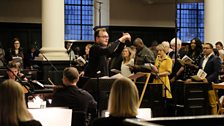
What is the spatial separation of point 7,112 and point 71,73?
85.1 inches

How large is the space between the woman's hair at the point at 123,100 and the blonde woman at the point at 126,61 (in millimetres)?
6653

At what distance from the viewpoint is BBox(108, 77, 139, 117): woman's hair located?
4555mm

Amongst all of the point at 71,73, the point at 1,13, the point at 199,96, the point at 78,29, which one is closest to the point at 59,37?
the point at 199,96

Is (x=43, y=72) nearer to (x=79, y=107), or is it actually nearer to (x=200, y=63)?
(x=200, y=63)

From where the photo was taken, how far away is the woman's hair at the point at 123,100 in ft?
14.9

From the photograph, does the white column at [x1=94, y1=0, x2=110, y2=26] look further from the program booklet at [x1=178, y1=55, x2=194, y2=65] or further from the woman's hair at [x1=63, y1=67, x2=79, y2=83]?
the woman's hair at [x1=63, y1=67, x2=79, y2=83]

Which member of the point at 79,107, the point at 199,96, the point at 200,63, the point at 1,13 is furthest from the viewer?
the point at 1,13

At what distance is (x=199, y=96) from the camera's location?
9906 millimetres

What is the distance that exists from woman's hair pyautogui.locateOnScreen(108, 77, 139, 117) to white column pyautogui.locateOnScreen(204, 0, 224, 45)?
9662mm

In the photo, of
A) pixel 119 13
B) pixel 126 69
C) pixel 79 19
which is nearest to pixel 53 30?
pixel 126 69

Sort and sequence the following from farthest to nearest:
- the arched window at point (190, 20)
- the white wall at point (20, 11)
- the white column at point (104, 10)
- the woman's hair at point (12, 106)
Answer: the arched window at point (190, 20) → the white column at point (104, 10) → the white wall at point (20, 11) → the woman's hair at point (12, 106)

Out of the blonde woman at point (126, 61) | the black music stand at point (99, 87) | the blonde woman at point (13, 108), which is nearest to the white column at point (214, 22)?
the blonde woman at point (126, 61)

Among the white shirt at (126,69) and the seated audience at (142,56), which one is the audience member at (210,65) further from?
the white shirt at (126,69)

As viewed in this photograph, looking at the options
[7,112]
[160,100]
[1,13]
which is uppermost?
[1,13]
